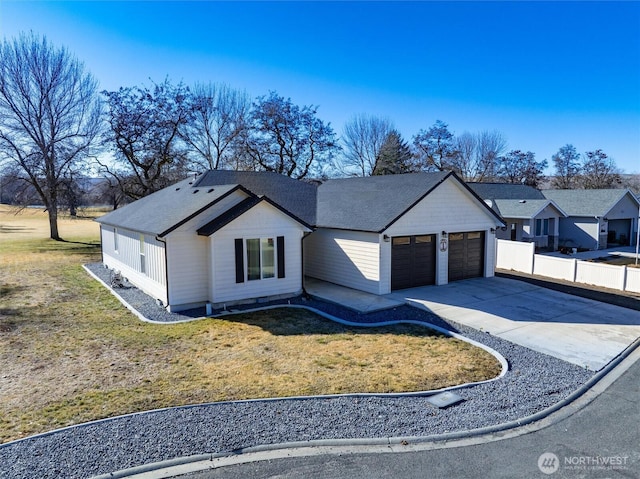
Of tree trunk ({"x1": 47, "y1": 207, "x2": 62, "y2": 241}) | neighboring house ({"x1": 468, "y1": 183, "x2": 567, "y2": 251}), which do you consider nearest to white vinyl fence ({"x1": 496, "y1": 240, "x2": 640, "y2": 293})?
neighboring house ({"x1": 468, "y1": 183, "x2": 567, "y2": 251})

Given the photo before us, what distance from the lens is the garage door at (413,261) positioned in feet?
50.6

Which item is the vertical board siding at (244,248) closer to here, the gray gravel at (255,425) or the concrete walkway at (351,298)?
the concrete walkway at (351,298)

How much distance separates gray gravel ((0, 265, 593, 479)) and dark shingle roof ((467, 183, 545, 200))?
1007 inches

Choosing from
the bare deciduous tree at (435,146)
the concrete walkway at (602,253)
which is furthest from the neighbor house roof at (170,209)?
the bare deciduous tree at (435,146)

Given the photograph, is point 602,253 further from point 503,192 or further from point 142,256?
point 142,256

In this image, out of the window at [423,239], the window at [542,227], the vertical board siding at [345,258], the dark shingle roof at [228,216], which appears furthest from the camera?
the window at [542,227]

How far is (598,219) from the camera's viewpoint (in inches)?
1102

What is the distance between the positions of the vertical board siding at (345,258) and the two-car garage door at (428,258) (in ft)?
2.86

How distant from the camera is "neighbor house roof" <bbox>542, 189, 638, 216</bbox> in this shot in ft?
93.0

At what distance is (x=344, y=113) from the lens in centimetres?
4638

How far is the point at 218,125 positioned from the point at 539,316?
31963mm

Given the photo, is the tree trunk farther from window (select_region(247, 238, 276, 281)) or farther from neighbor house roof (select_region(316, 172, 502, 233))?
window (select_region(247, 238, 276, 281))

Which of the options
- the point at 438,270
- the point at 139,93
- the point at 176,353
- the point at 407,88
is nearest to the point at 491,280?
the point at 438,270

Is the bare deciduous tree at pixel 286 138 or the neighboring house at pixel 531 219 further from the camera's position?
the bare deciduous tree at pixel 286 138
